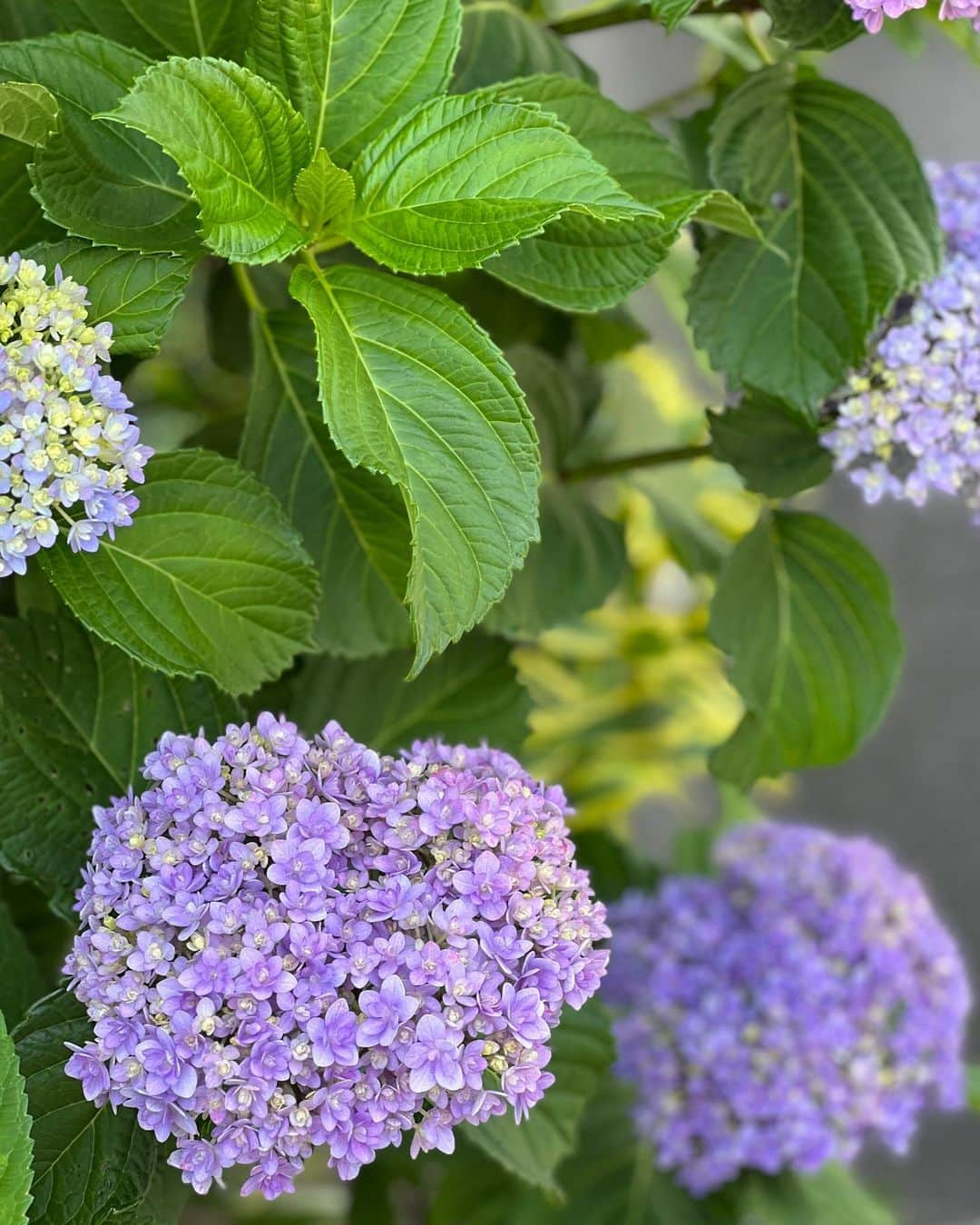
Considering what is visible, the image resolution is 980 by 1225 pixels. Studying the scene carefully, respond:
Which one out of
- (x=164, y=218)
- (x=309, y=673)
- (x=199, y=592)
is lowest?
(x=309, y=673)

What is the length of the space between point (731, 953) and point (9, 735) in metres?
0.47

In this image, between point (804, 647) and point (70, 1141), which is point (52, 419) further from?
point (804, 647)

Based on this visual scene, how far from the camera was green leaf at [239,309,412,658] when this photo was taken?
54 cm

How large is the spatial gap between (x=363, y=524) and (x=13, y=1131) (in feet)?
0.85

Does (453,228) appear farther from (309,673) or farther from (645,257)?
(309,673)

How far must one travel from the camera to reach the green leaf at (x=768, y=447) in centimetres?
60

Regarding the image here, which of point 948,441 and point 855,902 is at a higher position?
point 948,441

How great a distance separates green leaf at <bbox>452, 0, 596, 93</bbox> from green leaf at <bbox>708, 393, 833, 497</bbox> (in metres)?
0.16

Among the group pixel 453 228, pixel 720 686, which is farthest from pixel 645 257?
pixel 720 686

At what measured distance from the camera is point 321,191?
1.49 feet

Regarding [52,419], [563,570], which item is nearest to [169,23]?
[52,419]

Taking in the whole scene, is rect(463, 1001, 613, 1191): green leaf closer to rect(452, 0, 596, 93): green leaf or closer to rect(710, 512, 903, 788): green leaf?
rect(710, 512, 903, 788): green leaf

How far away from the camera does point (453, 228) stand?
0.43m

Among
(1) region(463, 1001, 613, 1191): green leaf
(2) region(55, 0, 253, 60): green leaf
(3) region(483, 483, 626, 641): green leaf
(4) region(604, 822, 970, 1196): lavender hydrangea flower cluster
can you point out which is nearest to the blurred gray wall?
(4) region(604, 822, 970, 1196): lavender hydrangea flower cluster
